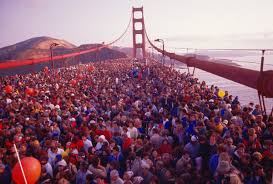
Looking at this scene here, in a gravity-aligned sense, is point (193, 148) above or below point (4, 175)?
above

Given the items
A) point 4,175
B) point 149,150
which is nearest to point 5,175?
point 4,175

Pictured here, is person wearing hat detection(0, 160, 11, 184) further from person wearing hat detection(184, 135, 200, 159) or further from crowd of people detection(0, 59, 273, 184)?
person wearing hat detection(184, 135, 200, 159)

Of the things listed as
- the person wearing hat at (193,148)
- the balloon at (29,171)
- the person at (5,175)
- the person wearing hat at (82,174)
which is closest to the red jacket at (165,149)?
the person wearing hat at (193,148)

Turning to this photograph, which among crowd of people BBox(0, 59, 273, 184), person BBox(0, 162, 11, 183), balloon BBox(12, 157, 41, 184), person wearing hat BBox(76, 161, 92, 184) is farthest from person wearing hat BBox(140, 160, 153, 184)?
person BBox(0, 162, 11, 183)

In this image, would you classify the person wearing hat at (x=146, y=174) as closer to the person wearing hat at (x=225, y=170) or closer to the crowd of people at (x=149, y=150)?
the crowd of people at (x=149, y=150)

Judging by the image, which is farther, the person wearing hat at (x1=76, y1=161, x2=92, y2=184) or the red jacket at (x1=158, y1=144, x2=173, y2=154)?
the red jacket at (x1=158, y1=144, x2=173, y2=154)

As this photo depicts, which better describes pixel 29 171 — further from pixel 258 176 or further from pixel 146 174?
pixel 258 176

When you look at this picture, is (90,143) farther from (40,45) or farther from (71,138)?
(40,45)

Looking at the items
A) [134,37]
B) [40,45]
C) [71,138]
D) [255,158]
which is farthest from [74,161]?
[40,45]
